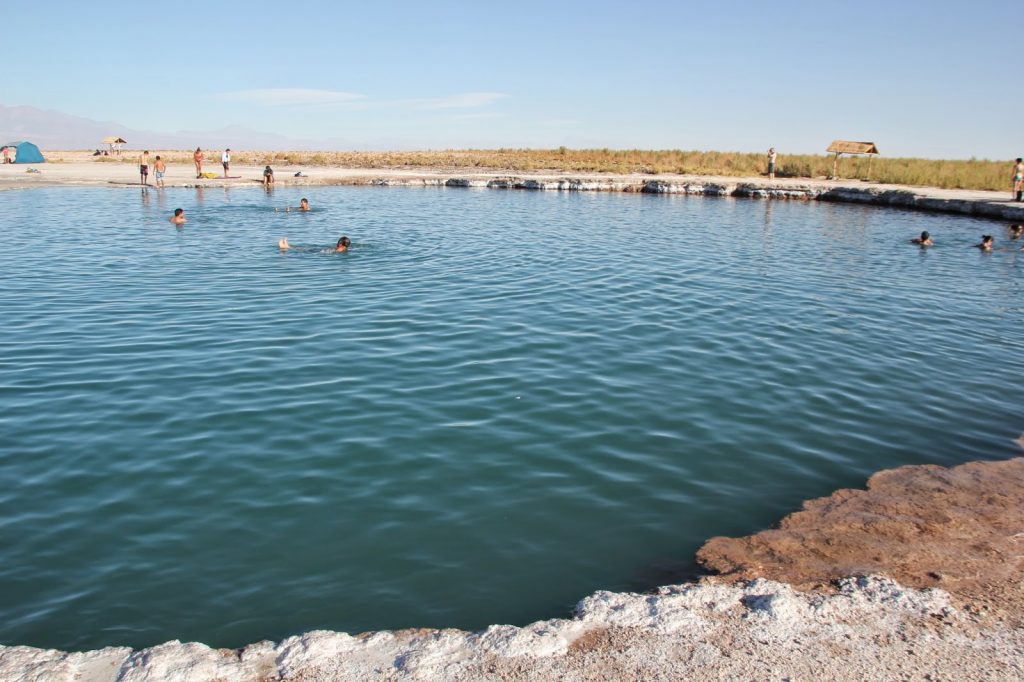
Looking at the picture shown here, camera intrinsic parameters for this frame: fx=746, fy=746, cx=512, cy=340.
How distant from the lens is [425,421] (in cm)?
786

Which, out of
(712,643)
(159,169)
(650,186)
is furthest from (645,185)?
(712,643)

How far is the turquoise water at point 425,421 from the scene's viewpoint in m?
5.19

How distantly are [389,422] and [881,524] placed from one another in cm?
465

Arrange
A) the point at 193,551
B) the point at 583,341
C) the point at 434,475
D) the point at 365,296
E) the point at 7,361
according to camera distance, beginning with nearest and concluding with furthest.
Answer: the point at 193,551, the point at 434,475, the point at 7,361, the point at 583,341, the point at 365,296

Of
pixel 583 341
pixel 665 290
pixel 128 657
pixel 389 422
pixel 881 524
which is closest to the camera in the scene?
pixel 128 657

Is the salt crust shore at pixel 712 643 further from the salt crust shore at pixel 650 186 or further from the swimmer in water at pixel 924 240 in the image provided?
the salt crust shore at pixel 650 186

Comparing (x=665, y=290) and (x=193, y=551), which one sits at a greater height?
(x=665, y=290)

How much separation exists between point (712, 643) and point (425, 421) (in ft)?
14.1

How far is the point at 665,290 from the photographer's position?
15.2 meters

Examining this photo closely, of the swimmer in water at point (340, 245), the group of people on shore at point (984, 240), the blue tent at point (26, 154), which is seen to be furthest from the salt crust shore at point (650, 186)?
the swimmer in water at point (340, 245)

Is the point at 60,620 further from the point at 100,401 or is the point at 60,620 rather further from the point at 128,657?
the point at 100,401

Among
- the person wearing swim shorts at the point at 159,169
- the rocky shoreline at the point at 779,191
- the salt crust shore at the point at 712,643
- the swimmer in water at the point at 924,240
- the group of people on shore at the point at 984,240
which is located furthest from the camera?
the person wearing swim shorts at the point at 159,169

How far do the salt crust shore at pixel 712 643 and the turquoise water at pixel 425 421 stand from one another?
0.47 meters

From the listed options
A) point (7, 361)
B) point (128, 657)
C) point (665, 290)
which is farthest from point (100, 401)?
point (665, 290)
